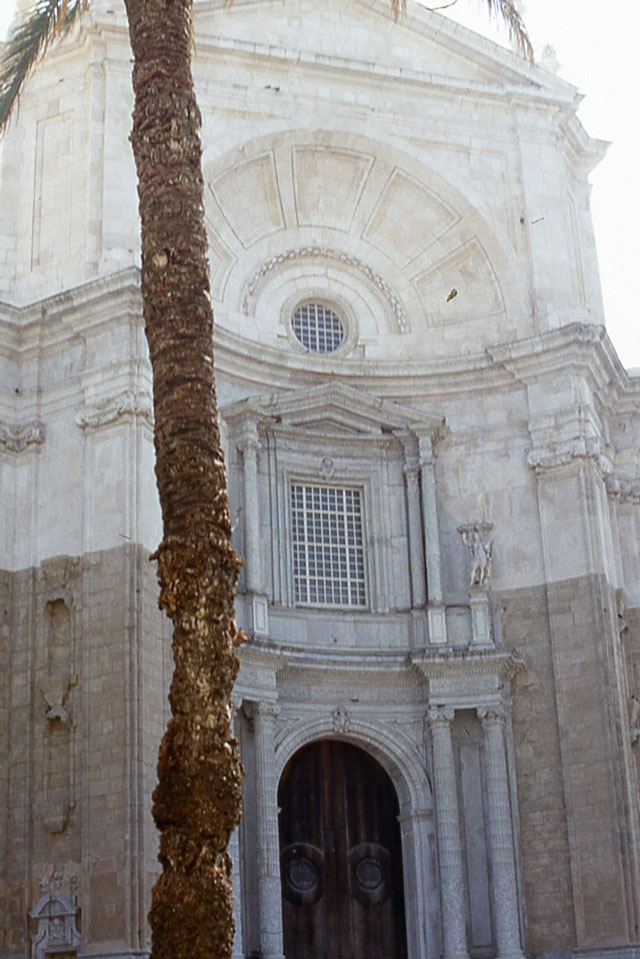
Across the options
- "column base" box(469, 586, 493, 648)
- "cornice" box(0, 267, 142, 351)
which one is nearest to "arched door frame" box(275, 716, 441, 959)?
"column base" box(469, 586, 493, 648)

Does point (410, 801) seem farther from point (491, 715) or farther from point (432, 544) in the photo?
point (432, 544)

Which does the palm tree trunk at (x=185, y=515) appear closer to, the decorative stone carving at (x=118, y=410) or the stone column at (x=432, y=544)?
the decorative stone carving at (x=118, y=410)

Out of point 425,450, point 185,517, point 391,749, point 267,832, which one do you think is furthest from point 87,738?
point 185,517

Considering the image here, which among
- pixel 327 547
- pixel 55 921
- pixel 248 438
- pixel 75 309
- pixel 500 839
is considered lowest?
pixel 55 921

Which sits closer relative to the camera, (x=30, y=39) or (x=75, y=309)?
(x=30, y=39)

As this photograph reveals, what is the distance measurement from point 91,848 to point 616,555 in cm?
1260

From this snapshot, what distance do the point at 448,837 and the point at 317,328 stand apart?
10788 mm

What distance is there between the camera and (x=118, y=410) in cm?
2650

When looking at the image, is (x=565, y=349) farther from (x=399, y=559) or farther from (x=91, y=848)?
(x=91, y=848)

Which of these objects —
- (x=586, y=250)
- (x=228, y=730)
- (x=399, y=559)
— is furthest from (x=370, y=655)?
(x=228, y=730)

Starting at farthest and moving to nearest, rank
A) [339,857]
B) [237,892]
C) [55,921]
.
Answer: [339,857]
[237,892]
[55,921]

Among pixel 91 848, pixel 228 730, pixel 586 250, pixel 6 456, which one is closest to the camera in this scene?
pixel 228 730

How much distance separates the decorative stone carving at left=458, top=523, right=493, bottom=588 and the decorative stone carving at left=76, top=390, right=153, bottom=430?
7.06 meters

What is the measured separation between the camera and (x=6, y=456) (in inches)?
1089
